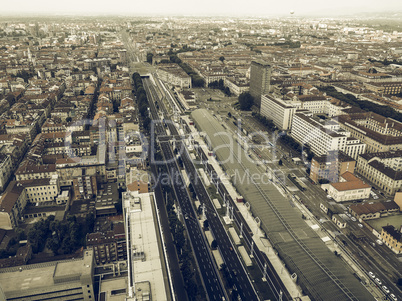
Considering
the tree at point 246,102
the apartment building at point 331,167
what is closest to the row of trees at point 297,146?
the apartment building at point 331,167

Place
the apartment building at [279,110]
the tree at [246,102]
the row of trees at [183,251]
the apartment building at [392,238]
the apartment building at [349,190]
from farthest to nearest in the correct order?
the tree at [246,102]
the apartment building at [279,110]
the apartment building at [349,190]
the apartment building at [392,238]
the row of trees at [183,251]

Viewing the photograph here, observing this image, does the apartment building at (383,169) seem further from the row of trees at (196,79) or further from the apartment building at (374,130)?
the row of trees at (196,79)

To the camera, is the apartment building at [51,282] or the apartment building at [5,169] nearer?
the apartment building at [51,282]

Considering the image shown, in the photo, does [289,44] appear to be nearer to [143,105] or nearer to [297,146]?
[143,105]

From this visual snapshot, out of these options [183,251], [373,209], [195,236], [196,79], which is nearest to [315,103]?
[373,209]

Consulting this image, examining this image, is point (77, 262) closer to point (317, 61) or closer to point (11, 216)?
point (11, 216)

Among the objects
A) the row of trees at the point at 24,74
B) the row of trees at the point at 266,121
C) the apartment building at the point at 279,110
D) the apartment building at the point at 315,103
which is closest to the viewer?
the apartment building at the point at 279,110

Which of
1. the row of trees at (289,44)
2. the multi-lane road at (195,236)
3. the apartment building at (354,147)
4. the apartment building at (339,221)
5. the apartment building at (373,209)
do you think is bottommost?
the multi-lane road at (195,236)
